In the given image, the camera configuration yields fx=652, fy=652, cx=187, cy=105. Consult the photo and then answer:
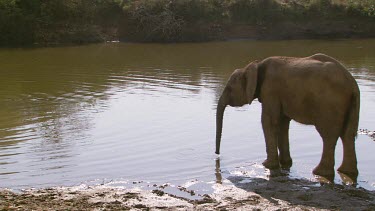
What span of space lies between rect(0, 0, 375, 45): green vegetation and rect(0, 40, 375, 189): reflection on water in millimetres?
12200

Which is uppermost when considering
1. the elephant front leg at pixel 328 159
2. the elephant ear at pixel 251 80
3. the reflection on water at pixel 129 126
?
the elephant ear at pixel 251 80

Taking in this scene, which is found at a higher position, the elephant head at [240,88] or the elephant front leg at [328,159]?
the elephant head at [240,88]

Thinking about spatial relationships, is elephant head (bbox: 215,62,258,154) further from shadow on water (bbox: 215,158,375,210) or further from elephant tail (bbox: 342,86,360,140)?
elephant tail (bbox: 342,86,360,140)

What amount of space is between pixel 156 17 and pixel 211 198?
34.3 m

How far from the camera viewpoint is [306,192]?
844cm

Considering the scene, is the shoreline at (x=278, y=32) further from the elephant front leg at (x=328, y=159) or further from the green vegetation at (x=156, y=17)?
the elephant front leg at (x=328, y=159)

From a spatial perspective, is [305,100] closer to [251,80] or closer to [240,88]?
[251,80]

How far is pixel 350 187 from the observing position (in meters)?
8.78

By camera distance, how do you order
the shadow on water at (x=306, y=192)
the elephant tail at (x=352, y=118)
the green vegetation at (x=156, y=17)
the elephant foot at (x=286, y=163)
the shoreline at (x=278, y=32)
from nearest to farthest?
1. the shadow on water at (x=306, y=192)
2. the elephant tail at (x=352, y=118)
3. the elephant foot at (x=286, y=163)
4. the green vegetation at (x=156, y=17)
5. the shoreline at (x=278, y=32)

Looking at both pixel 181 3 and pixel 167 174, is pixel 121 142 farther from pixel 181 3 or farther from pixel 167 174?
pixel 181 3

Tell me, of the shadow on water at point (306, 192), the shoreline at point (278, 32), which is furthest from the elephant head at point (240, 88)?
the shoreline at point (278, 32)

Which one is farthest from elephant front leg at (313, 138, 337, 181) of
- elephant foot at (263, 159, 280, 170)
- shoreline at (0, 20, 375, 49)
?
shoreline at (0, 20, 375, 49)

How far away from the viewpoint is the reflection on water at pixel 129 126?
32.9 ft

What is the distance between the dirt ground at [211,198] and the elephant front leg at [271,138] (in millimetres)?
855
